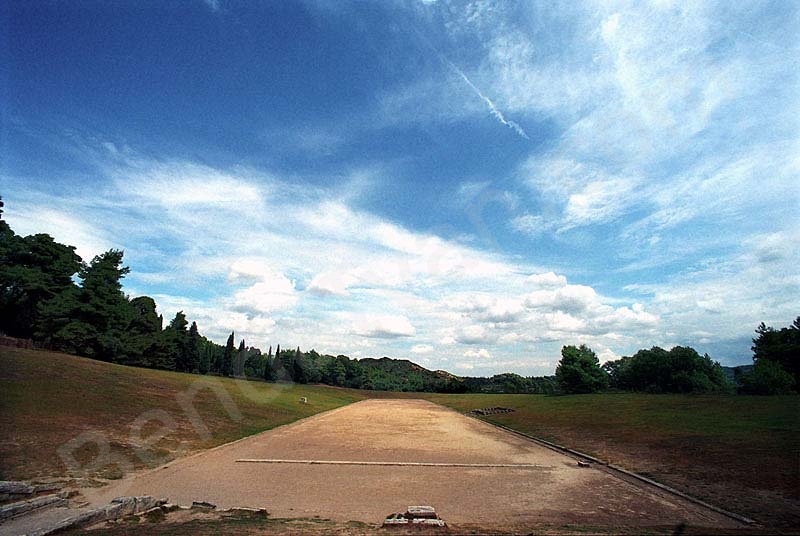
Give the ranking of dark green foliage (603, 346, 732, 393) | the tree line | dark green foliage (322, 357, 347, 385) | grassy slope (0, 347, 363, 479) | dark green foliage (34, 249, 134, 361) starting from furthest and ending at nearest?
dark green foliage (322, 357, 347, 385), dark green foliage (603, 346, 732, 393), the tree line, dark green foliage (34, 249, 134, 361), grassy slope (0, 347, 363, 479)

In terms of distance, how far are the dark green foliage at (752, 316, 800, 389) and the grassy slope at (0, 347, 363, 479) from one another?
6088 cm

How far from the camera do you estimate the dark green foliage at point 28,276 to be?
4988 centimetres

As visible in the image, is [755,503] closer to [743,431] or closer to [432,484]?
[432,484]

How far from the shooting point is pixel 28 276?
4944 centimetres

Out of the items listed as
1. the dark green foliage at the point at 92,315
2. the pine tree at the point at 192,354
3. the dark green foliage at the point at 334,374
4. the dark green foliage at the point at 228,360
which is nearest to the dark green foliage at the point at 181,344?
the pine tree at the point at 192,354

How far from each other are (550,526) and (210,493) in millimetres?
9059

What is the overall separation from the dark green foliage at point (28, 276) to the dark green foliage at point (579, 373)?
74.8 metres

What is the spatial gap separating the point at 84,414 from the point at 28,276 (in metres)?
40.5

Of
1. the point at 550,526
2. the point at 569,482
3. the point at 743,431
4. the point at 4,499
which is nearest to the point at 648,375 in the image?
the point at 743,431

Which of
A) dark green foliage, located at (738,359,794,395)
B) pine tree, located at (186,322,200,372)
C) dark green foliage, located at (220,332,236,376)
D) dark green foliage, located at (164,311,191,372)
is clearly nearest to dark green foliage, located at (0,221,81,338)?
dark green foliage, located at (164,311,191,372)

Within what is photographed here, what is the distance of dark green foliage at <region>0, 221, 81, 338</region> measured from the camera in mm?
49875

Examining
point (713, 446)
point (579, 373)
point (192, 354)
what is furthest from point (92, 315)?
→ point (579, 373)

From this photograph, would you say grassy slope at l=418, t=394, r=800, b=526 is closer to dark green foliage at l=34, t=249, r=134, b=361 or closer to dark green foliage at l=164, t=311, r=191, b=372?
dark green foliage at l=34, t=249, r=134, b=361

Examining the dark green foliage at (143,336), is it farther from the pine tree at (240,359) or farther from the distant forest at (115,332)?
the pine tree at (240,359)
